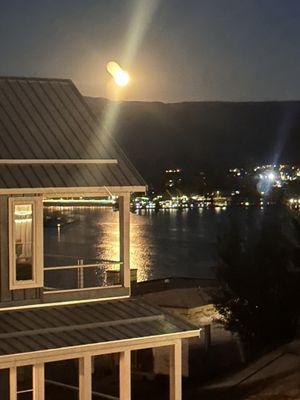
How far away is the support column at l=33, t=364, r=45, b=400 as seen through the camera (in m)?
10.1

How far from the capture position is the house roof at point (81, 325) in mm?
9938

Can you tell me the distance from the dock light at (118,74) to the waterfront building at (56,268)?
101 centimetres

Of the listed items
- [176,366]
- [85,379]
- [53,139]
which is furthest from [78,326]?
[53,139]

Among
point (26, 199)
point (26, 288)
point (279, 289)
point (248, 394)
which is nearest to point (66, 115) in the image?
point (26, 199)

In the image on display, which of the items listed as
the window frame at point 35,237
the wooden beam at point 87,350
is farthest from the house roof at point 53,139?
the wooden beam at point 87,350

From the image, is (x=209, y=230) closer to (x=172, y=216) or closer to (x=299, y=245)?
(x=172, y=216)

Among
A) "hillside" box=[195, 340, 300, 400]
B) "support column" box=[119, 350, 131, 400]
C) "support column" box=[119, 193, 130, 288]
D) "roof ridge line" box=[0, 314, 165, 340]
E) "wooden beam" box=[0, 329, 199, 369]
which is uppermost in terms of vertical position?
"support column" box=[119, 193, 130, 288]

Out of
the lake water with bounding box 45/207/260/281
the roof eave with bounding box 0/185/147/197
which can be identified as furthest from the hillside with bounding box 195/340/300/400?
the lake water with bounding box 45/207/260/281

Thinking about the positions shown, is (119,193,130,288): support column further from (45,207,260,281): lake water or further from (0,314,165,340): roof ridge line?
(45,207,260,281): lake water

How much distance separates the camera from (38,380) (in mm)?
10234

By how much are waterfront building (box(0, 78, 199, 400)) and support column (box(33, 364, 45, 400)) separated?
1 centimetres

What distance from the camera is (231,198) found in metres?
161

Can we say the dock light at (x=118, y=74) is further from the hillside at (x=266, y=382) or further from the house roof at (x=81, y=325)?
the hillside at (x=266, y=382)

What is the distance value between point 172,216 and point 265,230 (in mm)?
134602
